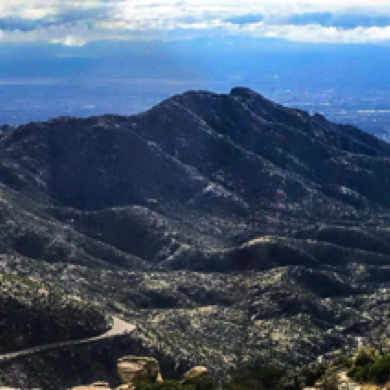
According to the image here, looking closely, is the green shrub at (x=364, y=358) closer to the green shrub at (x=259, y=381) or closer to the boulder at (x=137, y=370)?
the green shrub at (x=259, y=381)

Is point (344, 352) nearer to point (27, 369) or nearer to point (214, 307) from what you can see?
point (214, 307)

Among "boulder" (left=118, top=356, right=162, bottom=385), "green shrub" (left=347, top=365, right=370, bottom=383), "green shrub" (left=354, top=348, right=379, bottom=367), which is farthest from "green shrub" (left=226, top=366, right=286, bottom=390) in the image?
"green shrub" (left=347, top=365, right=370, bottom=383)

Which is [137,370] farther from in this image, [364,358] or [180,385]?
[364,358]

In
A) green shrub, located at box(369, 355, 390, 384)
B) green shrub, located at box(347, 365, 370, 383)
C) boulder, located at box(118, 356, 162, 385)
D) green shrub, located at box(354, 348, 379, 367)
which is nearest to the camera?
green shrub, located at box(369, 355, 390, 384)

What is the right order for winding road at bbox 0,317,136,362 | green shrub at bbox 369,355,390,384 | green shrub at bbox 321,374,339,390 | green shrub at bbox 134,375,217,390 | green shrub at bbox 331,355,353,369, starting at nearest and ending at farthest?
1. green shrub at bbox 369,355,390,384
2. green shrub at bbox 321,374,339,390
3. green shrub at bbox 331,355,353,369
4. green shrub at bbox 134,375,217,390
5. winding road at bbox 0,317,136,362

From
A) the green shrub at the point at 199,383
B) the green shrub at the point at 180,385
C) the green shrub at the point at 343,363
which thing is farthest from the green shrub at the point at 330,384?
the green shrub at the point at 199,383

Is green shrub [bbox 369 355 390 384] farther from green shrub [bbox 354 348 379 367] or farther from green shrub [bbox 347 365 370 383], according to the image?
green shrub [bbox 354 348 379 367]

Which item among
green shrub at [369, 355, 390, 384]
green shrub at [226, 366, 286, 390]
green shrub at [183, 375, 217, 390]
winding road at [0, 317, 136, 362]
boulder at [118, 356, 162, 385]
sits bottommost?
winding road at [0, 317, 136, 362]
